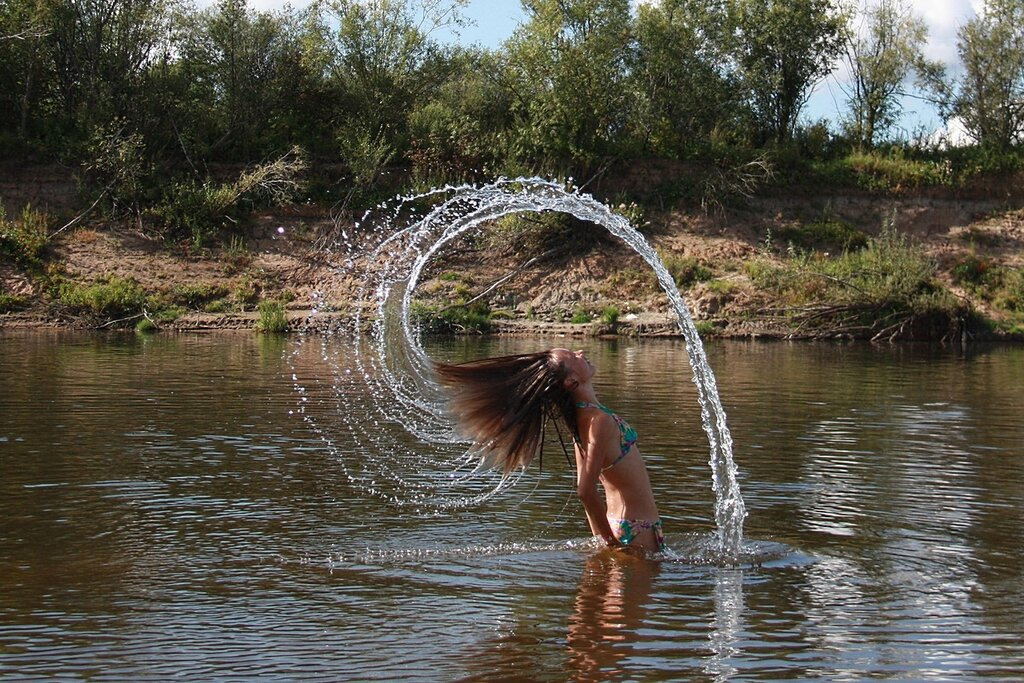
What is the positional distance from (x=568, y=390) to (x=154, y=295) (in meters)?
31.1

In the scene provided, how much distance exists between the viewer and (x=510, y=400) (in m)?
10.2

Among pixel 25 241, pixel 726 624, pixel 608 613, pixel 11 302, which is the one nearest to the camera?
pixel 726 624

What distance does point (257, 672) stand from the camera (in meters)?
7.89

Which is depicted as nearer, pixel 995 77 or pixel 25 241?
pixel 25 241

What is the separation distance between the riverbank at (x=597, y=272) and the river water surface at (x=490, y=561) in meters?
17.7

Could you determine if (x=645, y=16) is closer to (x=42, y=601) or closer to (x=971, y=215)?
(x=971, y=215)

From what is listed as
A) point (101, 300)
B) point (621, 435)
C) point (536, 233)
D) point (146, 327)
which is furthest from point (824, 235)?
point (621, 435)

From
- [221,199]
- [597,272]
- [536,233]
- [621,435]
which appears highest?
[221,199]

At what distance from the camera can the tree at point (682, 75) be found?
4769cm

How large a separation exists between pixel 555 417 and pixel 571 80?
119 feet

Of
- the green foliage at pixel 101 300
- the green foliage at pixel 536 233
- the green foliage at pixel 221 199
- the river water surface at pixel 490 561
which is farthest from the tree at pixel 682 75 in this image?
the river water surface at pixel 490 561

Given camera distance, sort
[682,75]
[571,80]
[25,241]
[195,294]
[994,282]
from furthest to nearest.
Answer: [682,75] → [571,80] → [25,241] → [994,282] → [195,294]

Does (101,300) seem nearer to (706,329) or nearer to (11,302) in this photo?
(11,302)

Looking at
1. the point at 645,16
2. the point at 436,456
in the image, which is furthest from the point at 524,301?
the point at 436,456
